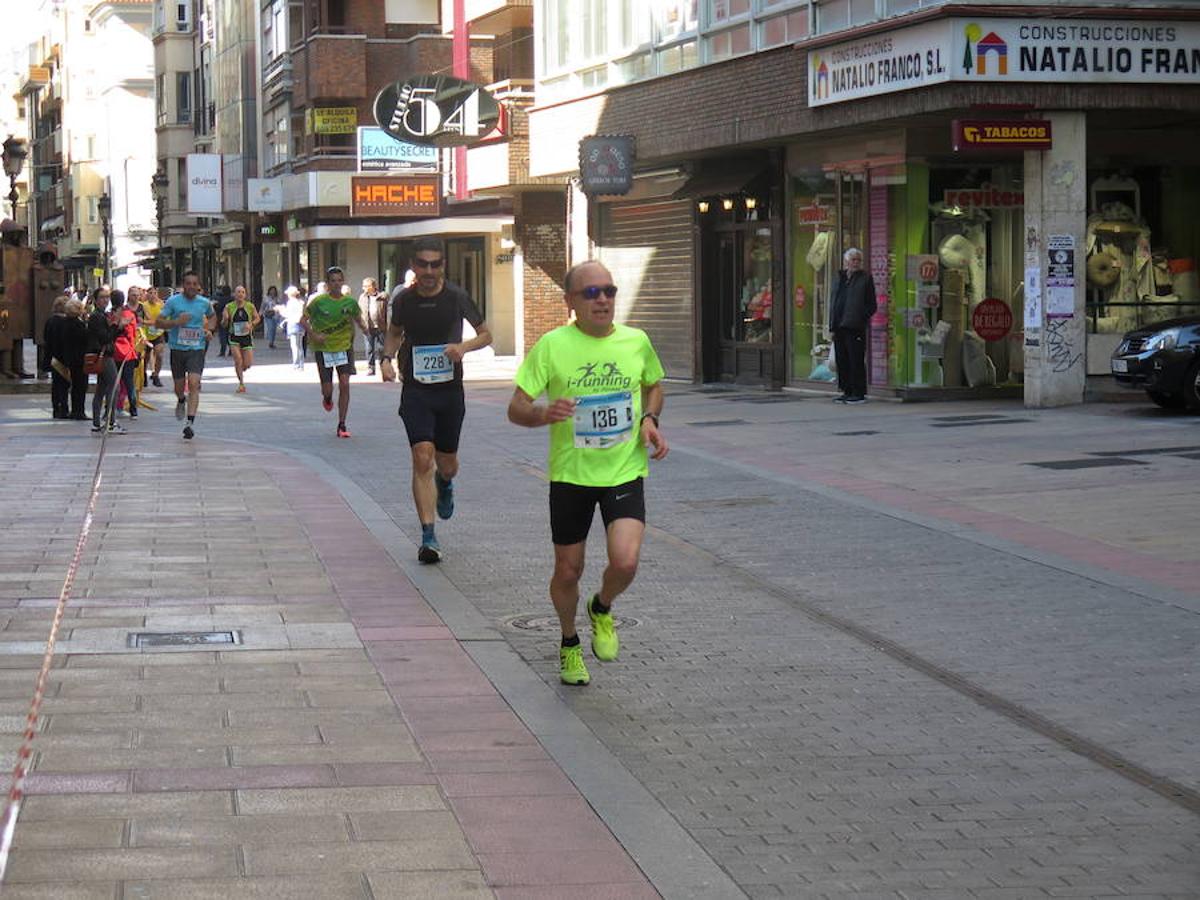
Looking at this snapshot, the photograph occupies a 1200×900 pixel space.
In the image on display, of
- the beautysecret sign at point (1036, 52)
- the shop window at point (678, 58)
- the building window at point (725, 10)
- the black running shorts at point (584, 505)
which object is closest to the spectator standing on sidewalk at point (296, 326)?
the shop window at point (678, 58)

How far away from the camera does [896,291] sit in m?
24.8

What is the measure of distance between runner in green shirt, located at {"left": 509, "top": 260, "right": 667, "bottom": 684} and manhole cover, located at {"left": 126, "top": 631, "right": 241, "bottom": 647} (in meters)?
1.68

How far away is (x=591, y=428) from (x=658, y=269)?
24.6 meters

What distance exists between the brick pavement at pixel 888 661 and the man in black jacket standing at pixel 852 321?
6659 mm

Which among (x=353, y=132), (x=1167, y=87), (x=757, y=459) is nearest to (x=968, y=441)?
(x=757, y=459)

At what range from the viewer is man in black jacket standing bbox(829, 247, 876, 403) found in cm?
2438

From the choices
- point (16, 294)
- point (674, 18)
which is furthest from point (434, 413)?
point (16, 294)

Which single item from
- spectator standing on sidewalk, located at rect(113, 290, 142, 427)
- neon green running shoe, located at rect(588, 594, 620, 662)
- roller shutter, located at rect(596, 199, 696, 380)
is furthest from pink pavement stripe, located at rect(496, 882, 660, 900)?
roller shutter, located at rect(596, 199, 696, 380)

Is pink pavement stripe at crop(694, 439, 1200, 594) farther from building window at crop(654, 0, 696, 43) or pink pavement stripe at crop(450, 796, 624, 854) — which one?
building window at crop(654, 0, 696, 43)

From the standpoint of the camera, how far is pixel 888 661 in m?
8.50

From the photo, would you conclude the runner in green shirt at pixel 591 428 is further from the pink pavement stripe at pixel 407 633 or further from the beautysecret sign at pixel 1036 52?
the beautysecret sign at pixel 1036 52

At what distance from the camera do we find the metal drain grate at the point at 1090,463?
53.3 feet

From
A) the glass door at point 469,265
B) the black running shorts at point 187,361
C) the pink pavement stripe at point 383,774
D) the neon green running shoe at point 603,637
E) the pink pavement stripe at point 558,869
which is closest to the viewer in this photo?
the pink pavement stripe at point 558,869

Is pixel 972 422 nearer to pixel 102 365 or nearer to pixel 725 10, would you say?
pixel 725 10
